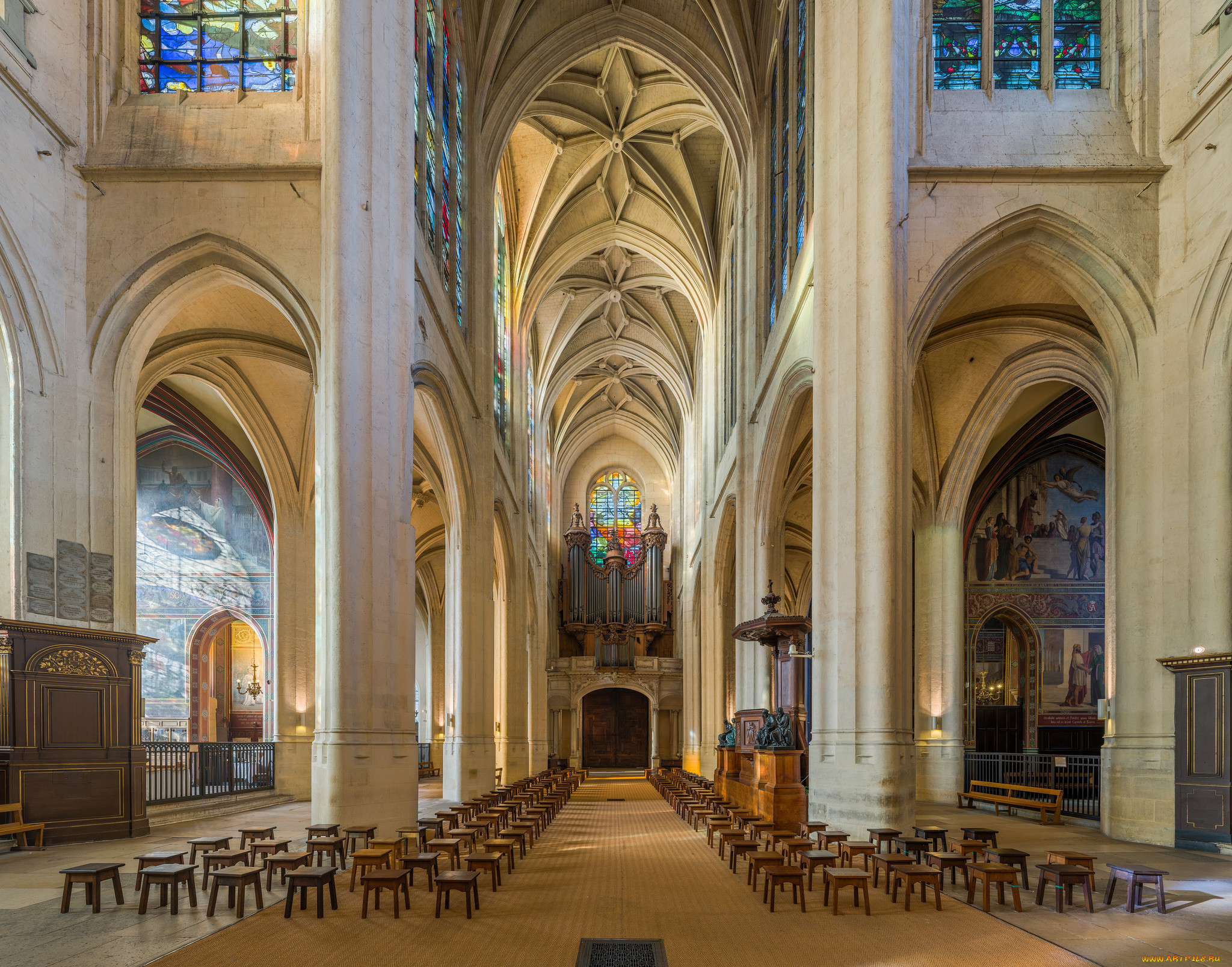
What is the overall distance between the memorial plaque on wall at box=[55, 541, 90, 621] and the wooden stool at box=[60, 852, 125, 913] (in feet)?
17.0

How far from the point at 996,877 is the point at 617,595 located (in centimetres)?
3432

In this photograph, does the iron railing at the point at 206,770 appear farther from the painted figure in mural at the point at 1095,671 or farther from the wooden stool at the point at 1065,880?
the painted figure in mural at the point at 1095,671

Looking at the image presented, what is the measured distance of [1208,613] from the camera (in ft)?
37.2

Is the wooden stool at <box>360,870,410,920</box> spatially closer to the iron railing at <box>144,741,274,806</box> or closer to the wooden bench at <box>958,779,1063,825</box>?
the iron railing at <box>144,741,274,806</box>

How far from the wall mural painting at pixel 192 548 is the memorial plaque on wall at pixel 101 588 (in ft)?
33.3

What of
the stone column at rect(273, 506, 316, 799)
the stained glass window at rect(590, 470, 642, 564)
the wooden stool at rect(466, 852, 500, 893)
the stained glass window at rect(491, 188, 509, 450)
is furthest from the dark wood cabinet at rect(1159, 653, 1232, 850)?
the stained glass window at rect(590, 470, 642, 564)

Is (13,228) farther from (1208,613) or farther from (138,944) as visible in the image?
(1208,613)

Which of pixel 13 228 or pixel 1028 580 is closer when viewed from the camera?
pixel 13 228

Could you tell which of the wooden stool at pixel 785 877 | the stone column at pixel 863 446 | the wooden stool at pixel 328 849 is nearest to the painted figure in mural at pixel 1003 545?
the stone column at pixel 863 446

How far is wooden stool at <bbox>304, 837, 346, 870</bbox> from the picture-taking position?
888 centimetres

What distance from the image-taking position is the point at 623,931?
23.8ft

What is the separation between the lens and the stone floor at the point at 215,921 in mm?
6355

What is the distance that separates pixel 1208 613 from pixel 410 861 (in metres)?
9.57

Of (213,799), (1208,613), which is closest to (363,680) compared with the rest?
(213,799)
